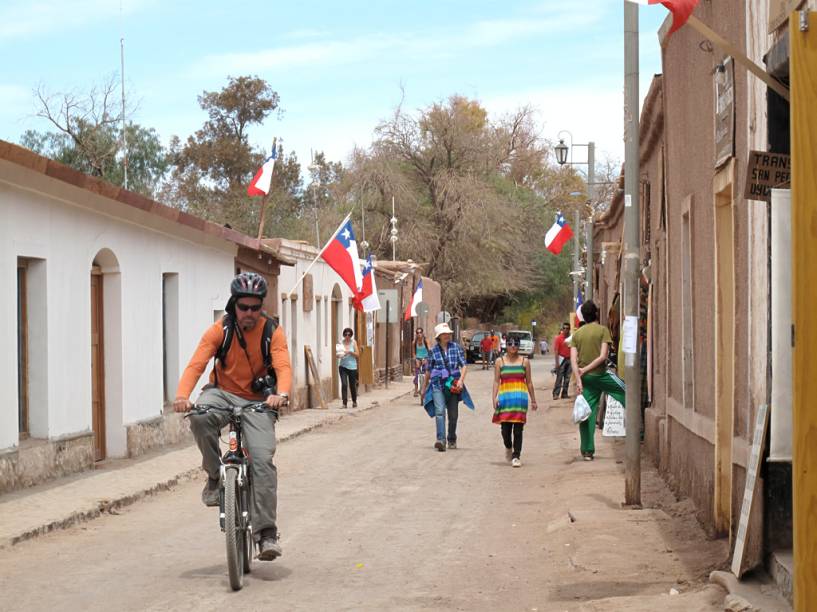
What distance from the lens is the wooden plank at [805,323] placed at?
4.54m

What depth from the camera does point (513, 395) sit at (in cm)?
1634

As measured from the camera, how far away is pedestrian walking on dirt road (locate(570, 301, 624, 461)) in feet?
51.3

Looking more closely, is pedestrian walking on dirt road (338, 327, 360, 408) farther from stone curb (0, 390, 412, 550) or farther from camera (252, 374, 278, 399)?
camera (252, 374, 278, 399)

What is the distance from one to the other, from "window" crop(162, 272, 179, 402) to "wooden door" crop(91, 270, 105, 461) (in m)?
2.97

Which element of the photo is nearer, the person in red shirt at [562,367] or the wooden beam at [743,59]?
the wooden beam at [743,59]

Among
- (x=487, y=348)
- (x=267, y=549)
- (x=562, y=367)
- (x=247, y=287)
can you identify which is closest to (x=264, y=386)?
(x=247, y=287)

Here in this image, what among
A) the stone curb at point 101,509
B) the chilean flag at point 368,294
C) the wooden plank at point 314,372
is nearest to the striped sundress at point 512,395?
the stone curb at point 101,509

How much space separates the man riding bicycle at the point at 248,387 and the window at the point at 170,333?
11.2 m

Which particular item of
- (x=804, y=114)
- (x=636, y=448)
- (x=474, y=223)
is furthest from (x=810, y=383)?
(x=474, y=223)

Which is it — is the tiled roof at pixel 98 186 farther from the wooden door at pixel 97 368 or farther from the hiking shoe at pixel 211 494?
the hiking shoe at pixel 211 494

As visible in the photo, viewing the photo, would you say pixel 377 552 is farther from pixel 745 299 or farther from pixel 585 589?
pixel 745 299

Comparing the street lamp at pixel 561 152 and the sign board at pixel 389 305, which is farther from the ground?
the street lamp at pixel 561 152

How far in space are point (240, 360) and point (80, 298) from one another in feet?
23.5

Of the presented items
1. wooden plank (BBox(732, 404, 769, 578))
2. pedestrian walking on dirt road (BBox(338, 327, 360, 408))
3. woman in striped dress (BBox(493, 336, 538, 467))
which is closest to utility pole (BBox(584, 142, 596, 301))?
pedestrian walking on dirt road (BBox(338, 327, 360, 408))
